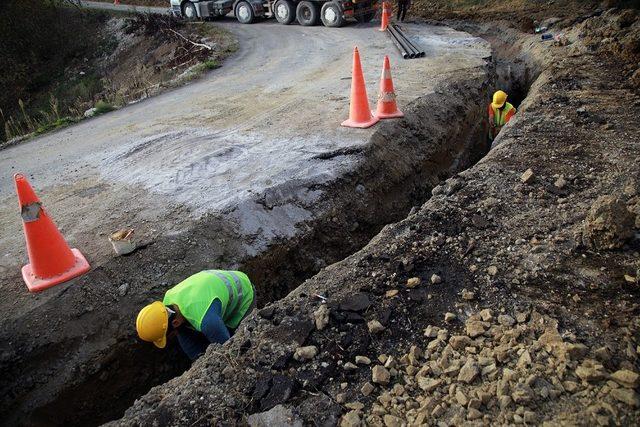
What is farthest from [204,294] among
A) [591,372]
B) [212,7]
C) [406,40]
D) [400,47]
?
[212,7]

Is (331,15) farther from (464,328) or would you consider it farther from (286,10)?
(464,328)

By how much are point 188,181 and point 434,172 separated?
3228 mm

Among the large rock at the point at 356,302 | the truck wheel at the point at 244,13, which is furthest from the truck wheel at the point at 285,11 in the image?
the large rock at the point at 356,302

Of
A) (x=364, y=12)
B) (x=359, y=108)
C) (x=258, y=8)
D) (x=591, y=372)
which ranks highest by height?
(x=258, y=8)

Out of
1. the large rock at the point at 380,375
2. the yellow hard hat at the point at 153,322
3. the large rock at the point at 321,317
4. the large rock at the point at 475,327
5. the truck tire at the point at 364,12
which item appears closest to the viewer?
the large rock at the point at 380,375

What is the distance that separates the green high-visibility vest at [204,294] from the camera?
3.39 m

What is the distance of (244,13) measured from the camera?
54.3ft

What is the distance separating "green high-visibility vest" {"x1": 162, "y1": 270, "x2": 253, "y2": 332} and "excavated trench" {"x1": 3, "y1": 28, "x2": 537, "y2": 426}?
52 centimetres

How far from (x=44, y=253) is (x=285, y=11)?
13585mm

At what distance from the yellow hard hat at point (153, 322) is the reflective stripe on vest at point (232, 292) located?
0.48 metres

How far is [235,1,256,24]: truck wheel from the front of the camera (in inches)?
642

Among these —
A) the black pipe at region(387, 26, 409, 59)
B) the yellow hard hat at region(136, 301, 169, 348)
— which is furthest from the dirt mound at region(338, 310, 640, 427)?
the black pipe at region(387, 26, 409, 59)

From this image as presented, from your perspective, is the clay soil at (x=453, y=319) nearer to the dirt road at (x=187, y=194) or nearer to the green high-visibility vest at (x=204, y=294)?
the dirt road at (x=187, y=194)

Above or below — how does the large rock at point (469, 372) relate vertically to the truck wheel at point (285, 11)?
below
